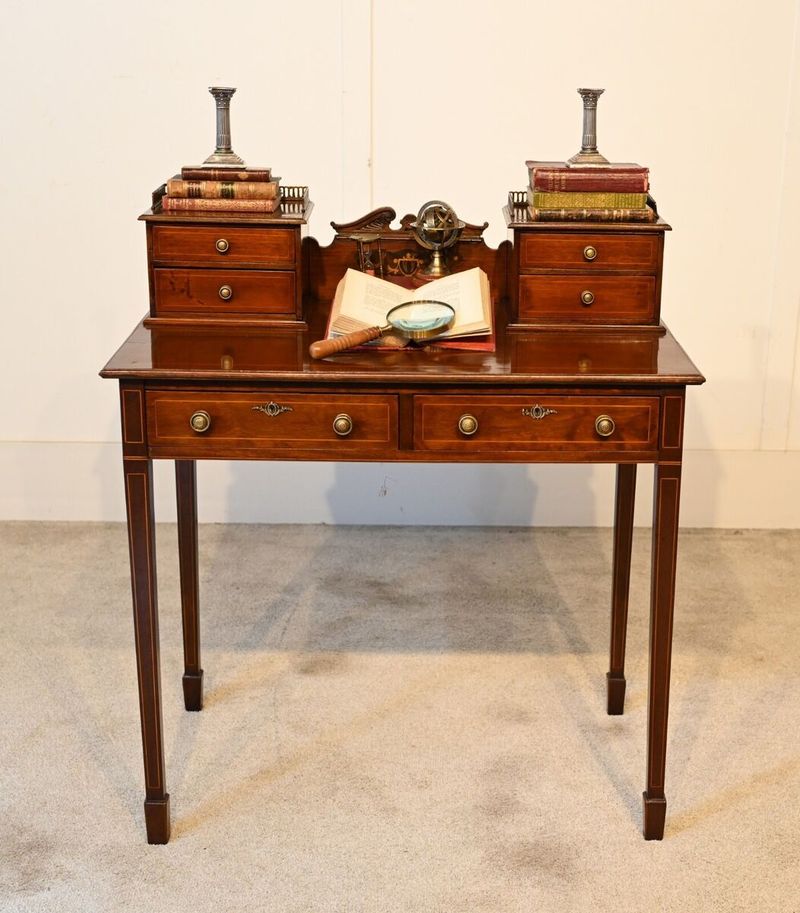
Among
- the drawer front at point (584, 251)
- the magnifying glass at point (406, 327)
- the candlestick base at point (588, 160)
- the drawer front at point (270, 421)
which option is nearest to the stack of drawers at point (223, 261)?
the magnifying glass at point (406, 327)

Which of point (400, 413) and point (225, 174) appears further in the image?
point (225, 174)

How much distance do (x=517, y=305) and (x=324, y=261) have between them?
0.48 m

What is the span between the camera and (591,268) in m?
2.93

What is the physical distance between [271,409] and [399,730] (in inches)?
40.6

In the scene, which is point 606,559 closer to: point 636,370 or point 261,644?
point 261,644

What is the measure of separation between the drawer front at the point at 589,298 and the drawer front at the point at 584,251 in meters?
0.03

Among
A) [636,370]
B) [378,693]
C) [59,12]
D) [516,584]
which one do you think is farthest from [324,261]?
[59,12]

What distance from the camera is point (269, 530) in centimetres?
453

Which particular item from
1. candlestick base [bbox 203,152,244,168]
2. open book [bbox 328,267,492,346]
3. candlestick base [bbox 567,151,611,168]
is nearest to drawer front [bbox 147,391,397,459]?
open book [bbox 328,267,492,346]

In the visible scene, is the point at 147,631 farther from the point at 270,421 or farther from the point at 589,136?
the point at 589,136

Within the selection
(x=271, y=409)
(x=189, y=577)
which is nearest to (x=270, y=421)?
(x=271, y=409)

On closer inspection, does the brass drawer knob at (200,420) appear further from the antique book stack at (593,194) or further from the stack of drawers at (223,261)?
the antique book stack at (593,194)

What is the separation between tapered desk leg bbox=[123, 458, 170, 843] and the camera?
8.57 ft

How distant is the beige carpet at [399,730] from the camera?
8.75 feet
